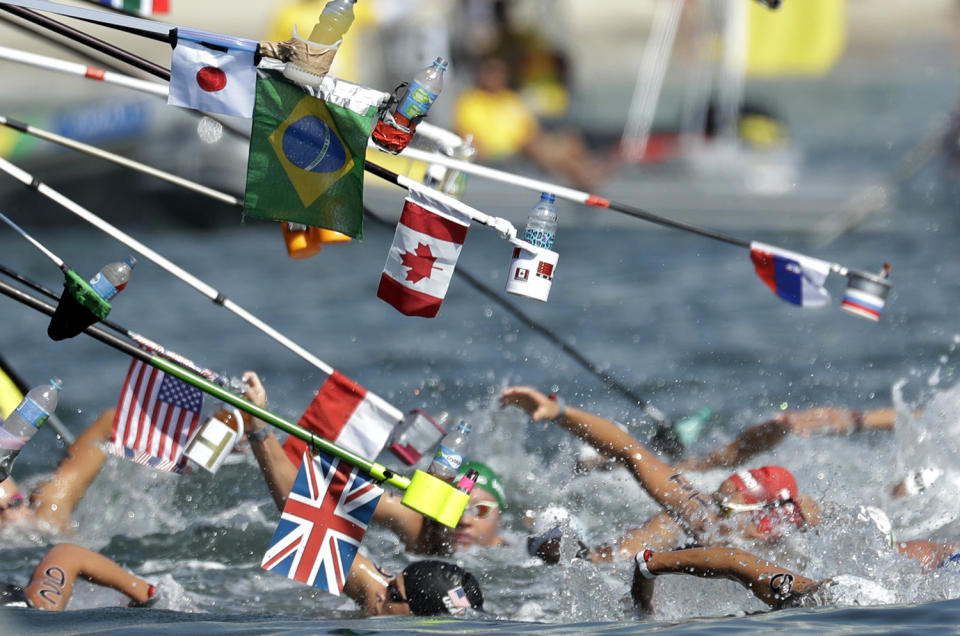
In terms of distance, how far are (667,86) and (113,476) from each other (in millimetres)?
27987

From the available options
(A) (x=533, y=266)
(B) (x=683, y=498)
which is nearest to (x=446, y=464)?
(A) (x=533, y=266)

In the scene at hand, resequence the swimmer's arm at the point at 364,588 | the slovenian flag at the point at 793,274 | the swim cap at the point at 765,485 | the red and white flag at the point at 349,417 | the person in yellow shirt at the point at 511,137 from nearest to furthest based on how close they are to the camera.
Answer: the swimmer's arm at the point at 364,588
the red and white flag at the point at 349,417
the swim cap at the point at 765,485
the slovenian flag at the point at 793,274
the person in yellow shirt at the point at 511,137

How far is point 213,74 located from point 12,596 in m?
2.87

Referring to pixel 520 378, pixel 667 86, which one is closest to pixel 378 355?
pixel 520 378

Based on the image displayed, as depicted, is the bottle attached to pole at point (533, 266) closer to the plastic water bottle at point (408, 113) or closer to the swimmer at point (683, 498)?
the plastic water bottle at point (408, 113)

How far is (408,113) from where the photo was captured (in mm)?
5855

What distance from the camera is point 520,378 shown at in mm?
11727

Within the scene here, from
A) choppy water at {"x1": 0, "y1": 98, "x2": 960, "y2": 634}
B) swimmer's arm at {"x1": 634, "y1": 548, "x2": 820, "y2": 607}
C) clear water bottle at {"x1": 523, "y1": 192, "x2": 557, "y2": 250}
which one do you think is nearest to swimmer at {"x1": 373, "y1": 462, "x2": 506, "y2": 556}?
choppy water at {"x1": 0, "y1": 98, "x2": 960, "y2": 634}

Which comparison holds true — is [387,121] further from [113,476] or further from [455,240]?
[113,476]

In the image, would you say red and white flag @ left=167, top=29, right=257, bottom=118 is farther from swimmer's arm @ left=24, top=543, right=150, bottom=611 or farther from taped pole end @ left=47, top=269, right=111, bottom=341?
swimmer's arm @ left=24, top=543, right=150, bottom=611

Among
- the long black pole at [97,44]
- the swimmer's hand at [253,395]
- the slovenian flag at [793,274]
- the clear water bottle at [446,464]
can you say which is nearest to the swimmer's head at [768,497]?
the slovenian flag at [793,274]

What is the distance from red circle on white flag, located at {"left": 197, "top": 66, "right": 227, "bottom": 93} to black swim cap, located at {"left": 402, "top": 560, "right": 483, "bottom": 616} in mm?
2682

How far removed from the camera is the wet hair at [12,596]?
21.8 feet

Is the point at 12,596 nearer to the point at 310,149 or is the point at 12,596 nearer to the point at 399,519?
the point at 399,519
